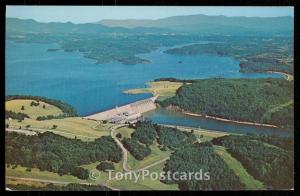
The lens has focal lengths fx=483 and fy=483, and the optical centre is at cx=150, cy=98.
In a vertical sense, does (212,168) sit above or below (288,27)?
below

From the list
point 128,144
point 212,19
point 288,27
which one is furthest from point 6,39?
point 288,27

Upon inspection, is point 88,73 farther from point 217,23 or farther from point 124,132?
point 217,23

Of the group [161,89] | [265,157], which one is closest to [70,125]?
[161,89]

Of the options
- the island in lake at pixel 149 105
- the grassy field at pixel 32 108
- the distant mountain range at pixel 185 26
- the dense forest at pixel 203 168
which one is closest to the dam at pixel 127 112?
the island in lake at pixel 149 105

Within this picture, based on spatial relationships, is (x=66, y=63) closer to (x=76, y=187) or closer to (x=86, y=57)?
(x=86, y=57)
